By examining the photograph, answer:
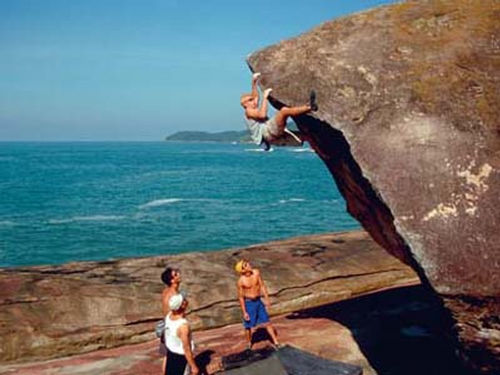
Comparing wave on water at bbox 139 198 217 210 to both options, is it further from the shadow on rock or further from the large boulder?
the large boulder

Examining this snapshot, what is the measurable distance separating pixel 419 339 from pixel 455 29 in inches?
232

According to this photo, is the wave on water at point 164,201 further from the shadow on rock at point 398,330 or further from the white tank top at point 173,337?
the white tank top at point 173,337

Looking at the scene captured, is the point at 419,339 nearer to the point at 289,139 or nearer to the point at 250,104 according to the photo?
the point at 289,139

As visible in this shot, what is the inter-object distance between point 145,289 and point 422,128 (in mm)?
9118

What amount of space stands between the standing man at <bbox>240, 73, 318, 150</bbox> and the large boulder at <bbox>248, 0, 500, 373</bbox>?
7.3 inches

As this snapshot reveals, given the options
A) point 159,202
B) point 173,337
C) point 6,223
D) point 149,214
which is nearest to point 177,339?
point 173,337

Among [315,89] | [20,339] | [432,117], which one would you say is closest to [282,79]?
[315,89]

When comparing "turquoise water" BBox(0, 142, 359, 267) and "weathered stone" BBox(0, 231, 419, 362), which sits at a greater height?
"weathered stone" BBox(0, 231, 419, 362)

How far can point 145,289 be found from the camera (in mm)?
14953

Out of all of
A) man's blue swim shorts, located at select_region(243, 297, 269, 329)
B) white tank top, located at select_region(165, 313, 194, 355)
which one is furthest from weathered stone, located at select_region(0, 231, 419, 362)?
white tank top, located at select_region(165, 313, 194, 355)

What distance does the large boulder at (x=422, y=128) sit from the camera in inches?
296

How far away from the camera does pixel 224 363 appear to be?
34.1ft

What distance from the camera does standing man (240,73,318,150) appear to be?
9.06m

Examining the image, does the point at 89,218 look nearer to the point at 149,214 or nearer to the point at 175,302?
the point at 149,214
